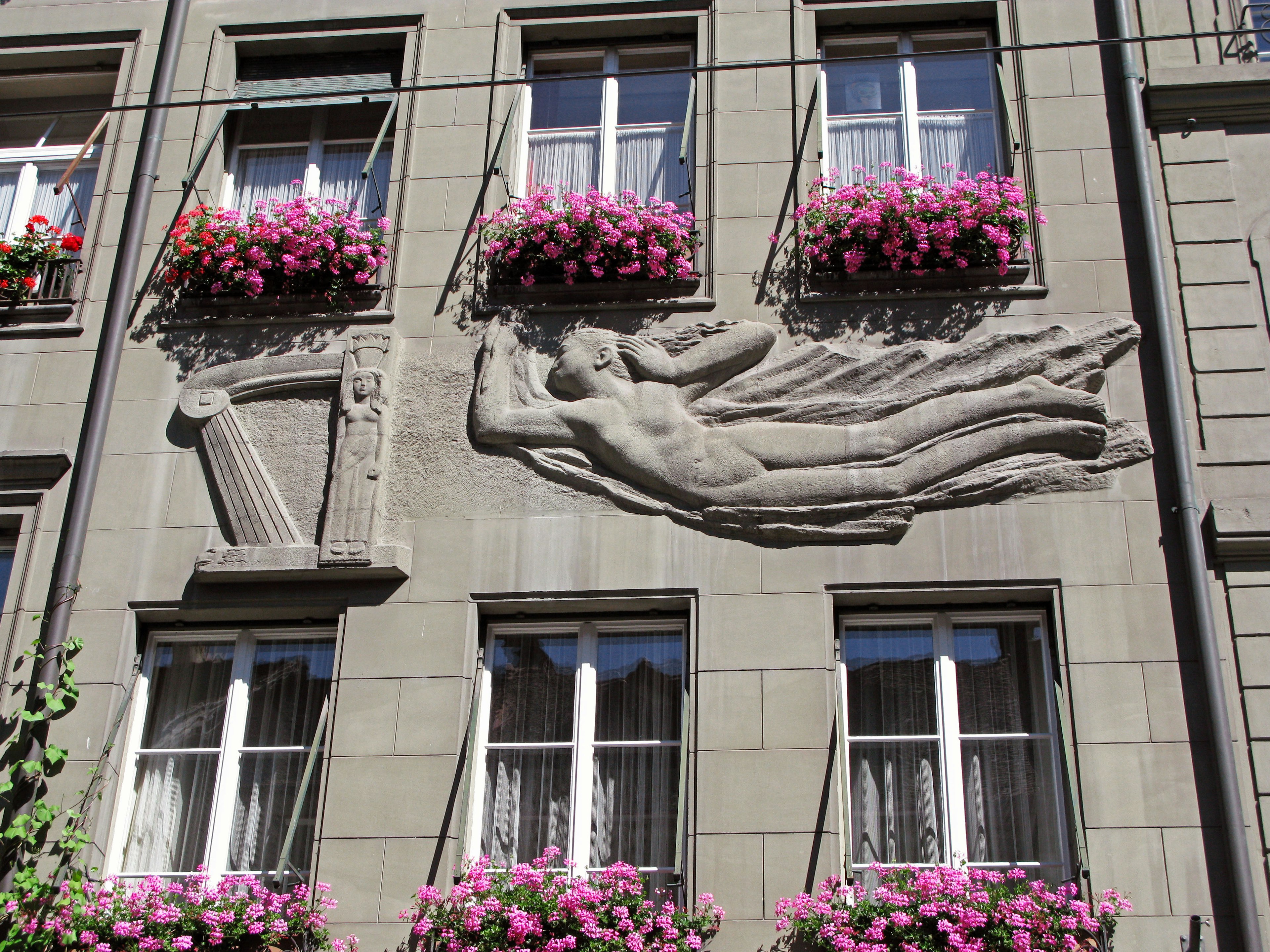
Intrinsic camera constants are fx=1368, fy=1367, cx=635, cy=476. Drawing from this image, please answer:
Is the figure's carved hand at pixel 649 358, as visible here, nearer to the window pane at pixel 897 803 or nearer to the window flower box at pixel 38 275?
the window pane at pixel 897 803

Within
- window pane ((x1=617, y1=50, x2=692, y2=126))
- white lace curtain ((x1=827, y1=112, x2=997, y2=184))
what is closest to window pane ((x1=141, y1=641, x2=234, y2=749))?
window pane ((x1=617, y1=50, x2=692, y2=126))

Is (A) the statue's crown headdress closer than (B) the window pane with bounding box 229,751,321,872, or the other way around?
(B) the window pane with bounding box 229,751,321,872

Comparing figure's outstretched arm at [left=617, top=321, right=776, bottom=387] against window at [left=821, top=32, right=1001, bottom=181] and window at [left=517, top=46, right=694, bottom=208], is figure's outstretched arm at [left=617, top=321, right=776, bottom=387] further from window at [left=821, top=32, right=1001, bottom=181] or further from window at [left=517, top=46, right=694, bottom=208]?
window at [left=821, top=32, right=1001, bottom=181]

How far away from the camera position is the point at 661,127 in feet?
38.7

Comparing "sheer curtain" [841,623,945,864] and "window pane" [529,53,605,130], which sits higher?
"window pane" [529,53,605,130]

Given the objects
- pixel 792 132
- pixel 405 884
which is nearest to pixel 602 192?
pixel 792 132

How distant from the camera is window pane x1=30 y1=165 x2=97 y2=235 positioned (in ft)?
39.8

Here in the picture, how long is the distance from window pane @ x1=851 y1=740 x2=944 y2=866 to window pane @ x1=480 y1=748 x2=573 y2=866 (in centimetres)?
191

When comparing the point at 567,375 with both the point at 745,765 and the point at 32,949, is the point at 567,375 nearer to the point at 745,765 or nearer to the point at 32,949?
the point at 745,765

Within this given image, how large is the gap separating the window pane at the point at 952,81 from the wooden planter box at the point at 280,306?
4946 mm

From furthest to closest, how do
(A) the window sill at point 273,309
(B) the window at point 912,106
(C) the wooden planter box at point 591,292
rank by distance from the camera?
(B) the window at point 912,106 → (A) the window sill at point 273,309 → (C) the wooden planter box at point 591,292

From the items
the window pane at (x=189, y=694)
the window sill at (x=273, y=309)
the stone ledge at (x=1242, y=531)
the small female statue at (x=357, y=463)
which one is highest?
the window sill at (x=273, y=309)

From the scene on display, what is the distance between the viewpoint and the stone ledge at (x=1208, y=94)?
10.7 metres

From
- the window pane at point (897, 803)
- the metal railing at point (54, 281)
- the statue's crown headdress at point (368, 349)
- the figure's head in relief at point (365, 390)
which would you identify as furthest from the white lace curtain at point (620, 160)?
the window pane at point (897, 803)
